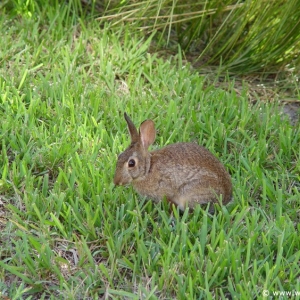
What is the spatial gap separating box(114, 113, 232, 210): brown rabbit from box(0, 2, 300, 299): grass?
11 cm

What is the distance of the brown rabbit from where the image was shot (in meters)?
3.94

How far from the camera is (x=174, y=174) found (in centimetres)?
399

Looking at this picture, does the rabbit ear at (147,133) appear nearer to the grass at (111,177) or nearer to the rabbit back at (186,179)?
the rabbit back at (186,179)

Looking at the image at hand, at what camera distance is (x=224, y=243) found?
349cm

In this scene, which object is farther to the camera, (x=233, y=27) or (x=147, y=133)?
(x=233, y=27)

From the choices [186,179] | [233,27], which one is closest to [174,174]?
[186,179]

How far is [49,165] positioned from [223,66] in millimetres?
2222

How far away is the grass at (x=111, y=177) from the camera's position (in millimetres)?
3389

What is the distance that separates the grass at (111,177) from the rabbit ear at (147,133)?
1.07ft

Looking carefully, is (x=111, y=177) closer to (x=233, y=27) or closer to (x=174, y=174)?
(x=174, y=174)

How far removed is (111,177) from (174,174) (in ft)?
1.47

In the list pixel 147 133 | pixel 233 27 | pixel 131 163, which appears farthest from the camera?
pixel 233 27

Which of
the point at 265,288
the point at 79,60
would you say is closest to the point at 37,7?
the point at 79,60

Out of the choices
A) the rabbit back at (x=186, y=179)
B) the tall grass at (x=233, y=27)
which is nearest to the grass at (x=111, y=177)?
the rabbit back at (x=186, y=179)
